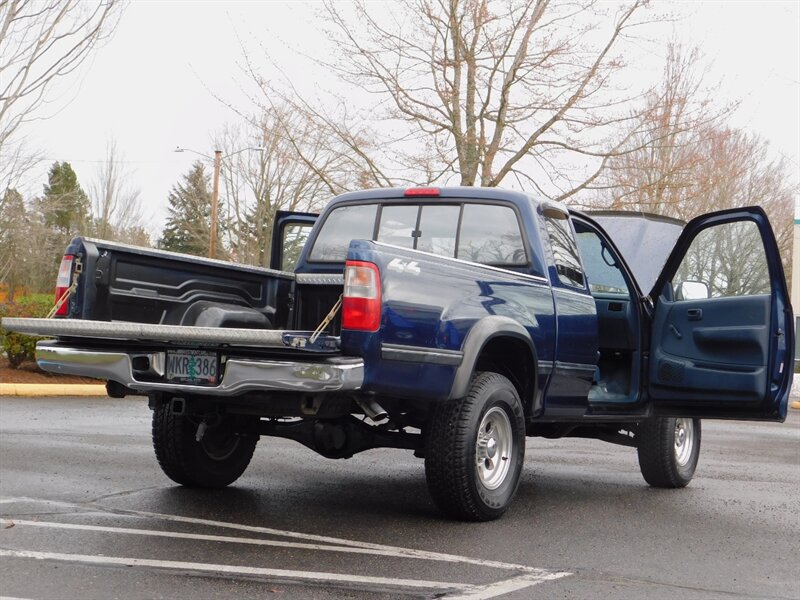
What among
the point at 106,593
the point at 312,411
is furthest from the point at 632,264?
the point at 106,593

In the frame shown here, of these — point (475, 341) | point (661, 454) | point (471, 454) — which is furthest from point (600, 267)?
point (471, 454)

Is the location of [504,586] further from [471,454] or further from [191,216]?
[191,216]

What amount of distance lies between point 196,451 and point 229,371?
1624 mm

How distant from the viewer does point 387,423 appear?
6.45m

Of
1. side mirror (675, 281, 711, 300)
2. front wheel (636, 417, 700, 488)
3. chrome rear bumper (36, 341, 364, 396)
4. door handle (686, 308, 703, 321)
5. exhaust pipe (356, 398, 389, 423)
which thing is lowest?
front wheel (636, 417, 700, 488)

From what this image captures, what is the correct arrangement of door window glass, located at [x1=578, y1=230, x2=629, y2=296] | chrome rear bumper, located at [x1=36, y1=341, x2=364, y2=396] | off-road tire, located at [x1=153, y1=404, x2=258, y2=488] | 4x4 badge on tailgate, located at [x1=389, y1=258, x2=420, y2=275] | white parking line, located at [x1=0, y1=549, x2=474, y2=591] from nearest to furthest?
white parking line, located at [x1=0, y1=549, x2=474, y2=591]
chrome rear bumper, located at [x1=36, y1=341, x2=364, y2=396]
4x4 badge on tailgate, located at [x1=389, y1=258, x2=420, y2=275]
off-road tire, located at [x1=153, y1=404, x2=258, y2=488]
door window glass, located at [x1=578, y1=230, x2=629, y2=296]

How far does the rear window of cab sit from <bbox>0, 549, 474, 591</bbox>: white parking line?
9.08 ft

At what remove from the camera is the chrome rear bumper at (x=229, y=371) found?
5.26 meters

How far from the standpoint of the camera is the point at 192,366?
5766 millimetres

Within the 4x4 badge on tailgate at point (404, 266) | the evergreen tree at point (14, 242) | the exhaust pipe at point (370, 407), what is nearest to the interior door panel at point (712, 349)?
the exhaust pipe at point (370, 407)

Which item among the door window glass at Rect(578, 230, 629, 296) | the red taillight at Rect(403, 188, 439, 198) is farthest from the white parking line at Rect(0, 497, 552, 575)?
the door window glass at Rect(578, 230, 629, 296)

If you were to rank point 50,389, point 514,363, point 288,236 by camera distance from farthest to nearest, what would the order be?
point 50,389 → point 288,236 → point 514,363

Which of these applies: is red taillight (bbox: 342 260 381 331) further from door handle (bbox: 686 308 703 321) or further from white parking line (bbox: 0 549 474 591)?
door handle (bbox: 686 308 703 321)

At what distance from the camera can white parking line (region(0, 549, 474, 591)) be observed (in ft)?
15.0
